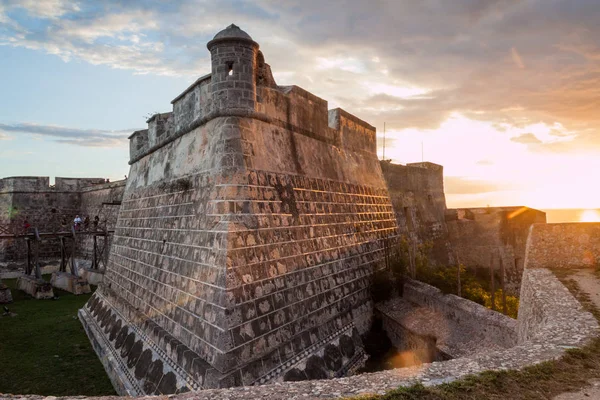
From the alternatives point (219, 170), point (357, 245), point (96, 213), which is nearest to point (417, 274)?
point (357, 245)

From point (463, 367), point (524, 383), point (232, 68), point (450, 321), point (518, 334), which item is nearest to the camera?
point (524, 383)

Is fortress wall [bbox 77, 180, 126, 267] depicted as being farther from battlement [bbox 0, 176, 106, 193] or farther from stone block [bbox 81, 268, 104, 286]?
stone block [bbox 81, 268, 104, 286]

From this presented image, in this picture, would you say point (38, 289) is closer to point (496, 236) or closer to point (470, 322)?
point (470, 322)

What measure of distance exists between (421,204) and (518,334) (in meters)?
15.5

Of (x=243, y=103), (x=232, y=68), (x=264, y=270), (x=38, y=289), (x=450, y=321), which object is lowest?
(x=38, y=289)

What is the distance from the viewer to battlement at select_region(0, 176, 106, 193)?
24484 mm

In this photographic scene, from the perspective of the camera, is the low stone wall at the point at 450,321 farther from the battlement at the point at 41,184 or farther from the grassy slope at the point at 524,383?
the battlement at the point at 41,184

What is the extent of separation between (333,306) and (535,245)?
4.73 metres

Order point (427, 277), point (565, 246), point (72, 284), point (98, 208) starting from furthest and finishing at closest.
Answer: point (98, 208) → point (72, 284) → point (427, 277) → point (565, 246)

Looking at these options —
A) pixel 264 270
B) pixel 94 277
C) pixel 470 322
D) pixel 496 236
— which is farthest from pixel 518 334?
pixel 94 277

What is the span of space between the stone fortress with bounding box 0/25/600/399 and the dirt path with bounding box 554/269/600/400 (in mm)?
413

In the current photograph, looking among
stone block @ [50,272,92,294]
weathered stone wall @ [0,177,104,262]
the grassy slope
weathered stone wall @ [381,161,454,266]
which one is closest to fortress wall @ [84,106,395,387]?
the grassy slope

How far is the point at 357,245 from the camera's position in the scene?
1134 cm

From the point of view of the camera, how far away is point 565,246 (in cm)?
830
